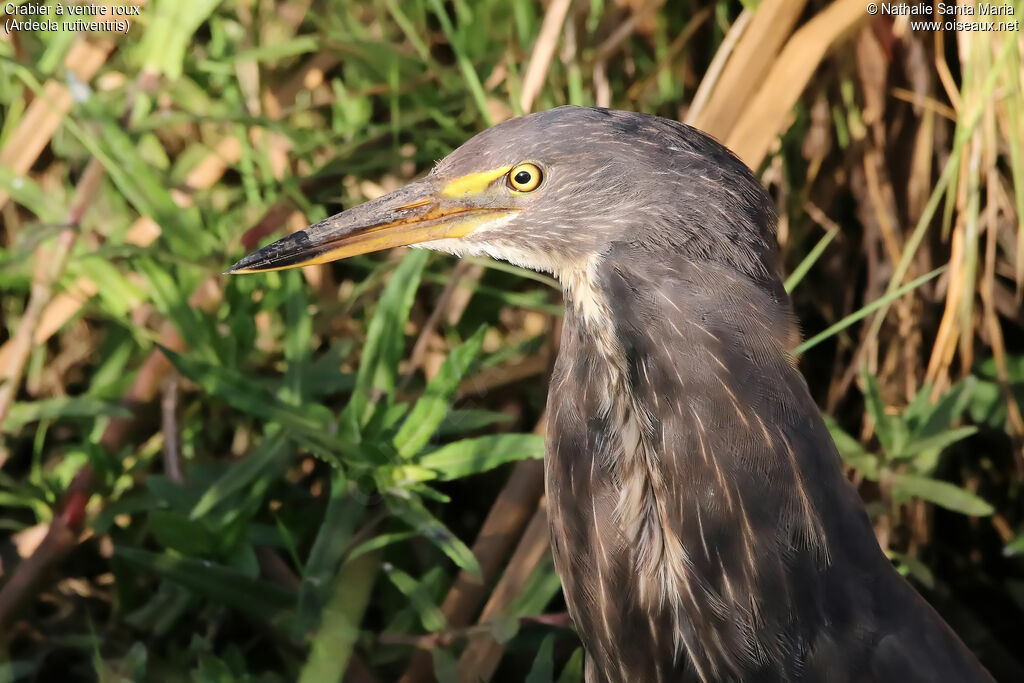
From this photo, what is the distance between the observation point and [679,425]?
5.11ft

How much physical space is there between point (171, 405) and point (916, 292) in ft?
5.20

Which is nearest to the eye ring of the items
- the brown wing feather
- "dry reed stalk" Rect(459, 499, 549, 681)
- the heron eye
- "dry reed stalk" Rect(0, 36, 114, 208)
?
the heron eye

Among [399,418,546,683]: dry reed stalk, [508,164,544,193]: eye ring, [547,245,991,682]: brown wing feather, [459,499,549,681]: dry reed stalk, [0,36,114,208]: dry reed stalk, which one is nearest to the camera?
[547,245,991,682]: brown wing feather

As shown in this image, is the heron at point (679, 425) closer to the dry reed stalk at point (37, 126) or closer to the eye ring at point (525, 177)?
the eye ring at point (525, 177)

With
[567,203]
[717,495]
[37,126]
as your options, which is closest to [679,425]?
[717,495]

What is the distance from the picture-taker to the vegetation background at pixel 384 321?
201cm

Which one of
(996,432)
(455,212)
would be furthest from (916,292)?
(455,212)

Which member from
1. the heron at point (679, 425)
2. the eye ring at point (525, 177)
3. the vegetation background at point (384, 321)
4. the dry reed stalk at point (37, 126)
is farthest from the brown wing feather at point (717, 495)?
the dry reed stalk at point (37, 126)

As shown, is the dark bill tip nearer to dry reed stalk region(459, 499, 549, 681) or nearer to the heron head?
the heron head

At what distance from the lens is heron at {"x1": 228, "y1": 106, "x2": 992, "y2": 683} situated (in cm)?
156

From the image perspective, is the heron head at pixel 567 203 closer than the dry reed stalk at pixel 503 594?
Yes

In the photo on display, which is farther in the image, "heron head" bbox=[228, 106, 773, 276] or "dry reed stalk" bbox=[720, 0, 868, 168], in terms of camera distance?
"dry reed stalk" bbox=[720, 0, 868, 168]

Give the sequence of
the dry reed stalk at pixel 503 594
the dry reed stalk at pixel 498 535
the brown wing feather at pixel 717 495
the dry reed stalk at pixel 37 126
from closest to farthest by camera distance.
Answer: the brown wing feather at pixel 717 495 → the dry reed stalk at pixel 503 594 → the dry reed stalk at pixel 498 535 → the dry reed stalk at pixel 37 126

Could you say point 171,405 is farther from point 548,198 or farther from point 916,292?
point 916,292
